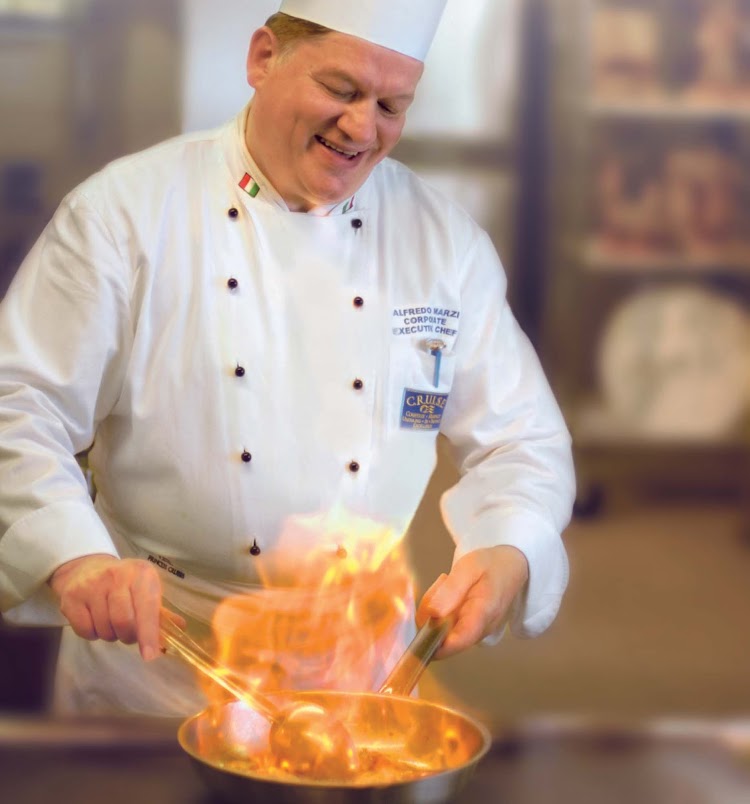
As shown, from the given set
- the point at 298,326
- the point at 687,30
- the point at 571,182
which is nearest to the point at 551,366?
the point at 571,182

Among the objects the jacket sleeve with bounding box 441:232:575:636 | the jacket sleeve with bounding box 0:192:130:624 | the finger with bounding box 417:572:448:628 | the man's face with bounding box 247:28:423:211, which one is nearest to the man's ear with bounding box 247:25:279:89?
the man's face with bounding box 247:28:423:211

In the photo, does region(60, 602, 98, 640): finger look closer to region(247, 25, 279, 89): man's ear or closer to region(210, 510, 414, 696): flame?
region(210, 510, 414, 696): flame

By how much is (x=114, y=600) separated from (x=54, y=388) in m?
0.35

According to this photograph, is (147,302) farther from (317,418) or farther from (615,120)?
(615,120)

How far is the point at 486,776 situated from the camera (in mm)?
1114

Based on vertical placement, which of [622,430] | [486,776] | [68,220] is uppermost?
[68,220]

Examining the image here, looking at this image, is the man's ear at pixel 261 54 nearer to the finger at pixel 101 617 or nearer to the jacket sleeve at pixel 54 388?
the jacket sleeve at pixel 54 388

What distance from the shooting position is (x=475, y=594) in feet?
4.29

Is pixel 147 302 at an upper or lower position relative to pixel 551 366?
upper

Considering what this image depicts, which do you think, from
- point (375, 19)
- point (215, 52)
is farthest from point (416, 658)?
point (215, 52)

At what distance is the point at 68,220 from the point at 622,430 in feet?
5.74

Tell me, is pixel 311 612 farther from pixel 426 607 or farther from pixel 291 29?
pixel 291 29

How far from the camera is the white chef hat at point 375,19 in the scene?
141 cm

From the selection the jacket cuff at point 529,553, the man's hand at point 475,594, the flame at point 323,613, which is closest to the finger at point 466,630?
the man's hand at point 475,594
